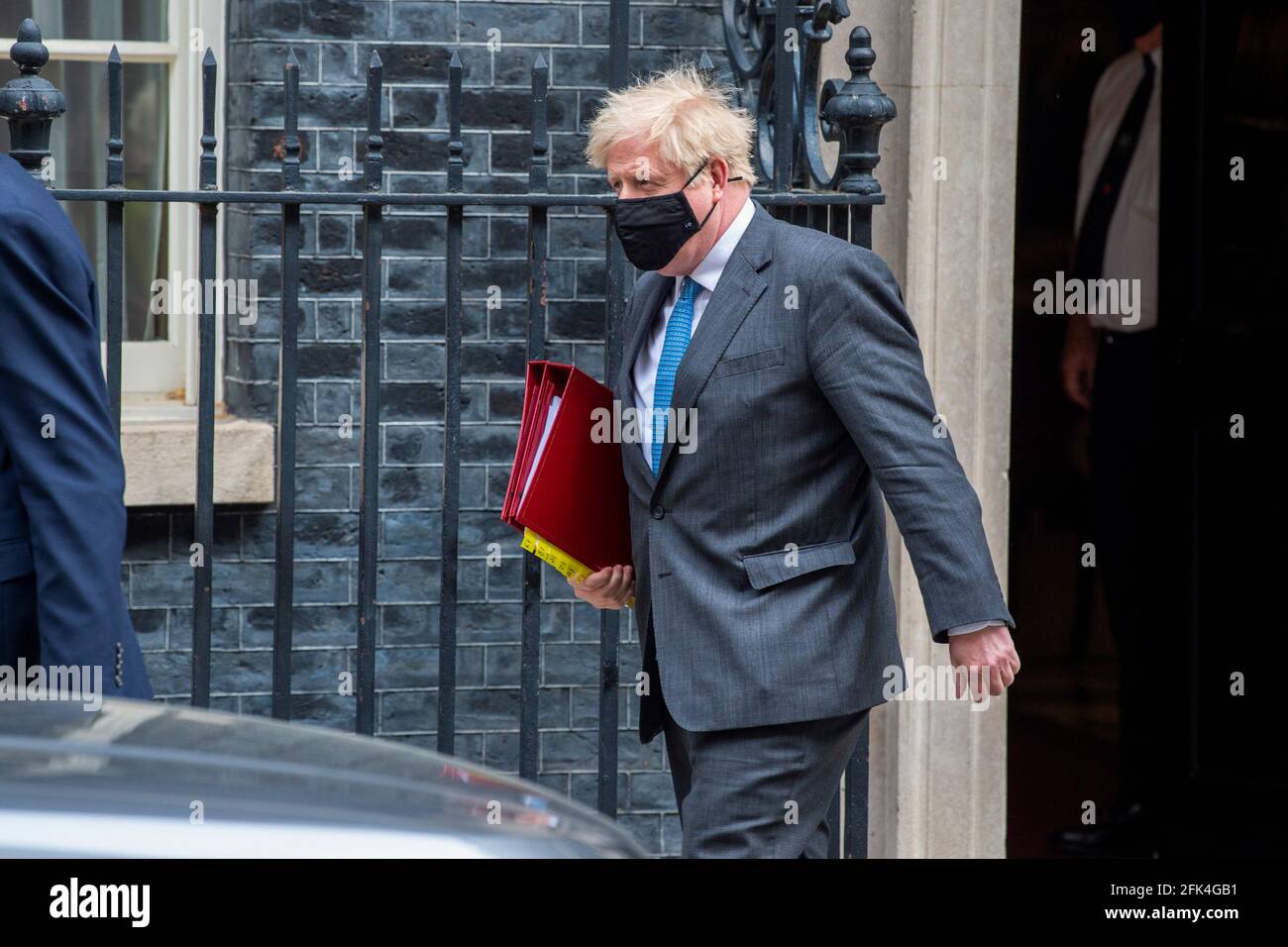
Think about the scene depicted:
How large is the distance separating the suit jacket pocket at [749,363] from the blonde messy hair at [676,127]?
350mm

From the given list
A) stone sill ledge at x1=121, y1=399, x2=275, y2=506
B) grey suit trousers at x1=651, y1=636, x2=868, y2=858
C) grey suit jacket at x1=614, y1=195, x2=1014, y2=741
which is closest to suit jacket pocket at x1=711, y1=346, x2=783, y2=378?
grey suit jacket at x1=614, y1=195, x2=1014, y2=741

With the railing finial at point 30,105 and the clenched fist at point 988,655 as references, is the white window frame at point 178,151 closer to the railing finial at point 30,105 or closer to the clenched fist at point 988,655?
the railing finial at point 30,105

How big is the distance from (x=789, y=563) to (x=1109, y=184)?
3.56 meters

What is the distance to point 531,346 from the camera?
4117 millimetres

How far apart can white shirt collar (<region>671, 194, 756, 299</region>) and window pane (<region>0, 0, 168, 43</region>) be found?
2.63m

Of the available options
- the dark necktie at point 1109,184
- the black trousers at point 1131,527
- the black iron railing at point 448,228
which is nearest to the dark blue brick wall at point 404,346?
the black iron railing at point 448,228

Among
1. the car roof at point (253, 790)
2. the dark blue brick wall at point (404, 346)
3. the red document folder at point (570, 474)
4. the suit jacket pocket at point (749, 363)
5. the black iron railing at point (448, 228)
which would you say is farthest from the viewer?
the dark blue brick wall at point (404, 346)

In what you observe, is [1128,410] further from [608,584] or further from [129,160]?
[129,160]

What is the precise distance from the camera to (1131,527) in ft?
20.8

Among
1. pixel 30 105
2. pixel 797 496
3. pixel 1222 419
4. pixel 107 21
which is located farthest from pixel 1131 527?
pixel 30 105

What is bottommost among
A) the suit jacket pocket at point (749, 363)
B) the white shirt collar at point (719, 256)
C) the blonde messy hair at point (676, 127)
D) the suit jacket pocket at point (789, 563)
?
the suit jacket pocket at point (789, 563)

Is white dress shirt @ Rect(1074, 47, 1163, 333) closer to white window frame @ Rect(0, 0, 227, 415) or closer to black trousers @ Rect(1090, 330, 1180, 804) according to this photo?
black trousers @ Rect(1090, 330, 1180, 804)

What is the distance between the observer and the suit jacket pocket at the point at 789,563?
11.1 ft

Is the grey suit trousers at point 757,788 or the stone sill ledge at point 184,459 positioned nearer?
the grey suit trousers at point 757,788
